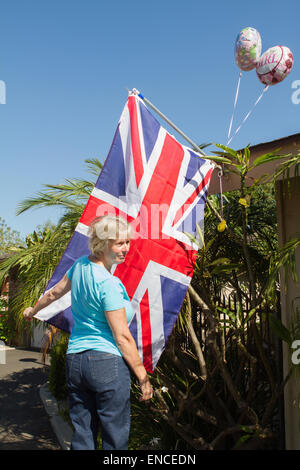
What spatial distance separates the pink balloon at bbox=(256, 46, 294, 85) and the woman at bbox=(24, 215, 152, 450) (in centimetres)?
288

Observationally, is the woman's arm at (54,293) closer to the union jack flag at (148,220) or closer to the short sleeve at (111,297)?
the union jack flag at (148,220)

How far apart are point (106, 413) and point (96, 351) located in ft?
1.06

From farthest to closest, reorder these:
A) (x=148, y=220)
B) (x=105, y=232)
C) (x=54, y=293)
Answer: (x=148, y=220)
(x=54, y=293)
(x=105, y=232)

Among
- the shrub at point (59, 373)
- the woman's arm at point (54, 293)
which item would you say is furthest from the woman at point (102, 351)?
the shrub at point (59, 373)

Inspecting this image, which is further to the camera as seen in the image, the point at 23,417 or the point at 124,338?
the point at 23,417

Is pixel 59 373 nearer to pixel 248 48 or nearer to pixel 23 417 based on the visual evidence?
pixel 23 417

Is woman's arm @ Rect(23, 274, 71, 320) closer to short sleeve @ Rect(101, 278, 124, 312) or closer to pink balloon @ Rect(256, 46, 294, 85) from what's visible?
short sleeve @ Rect(101, 278, 124, 312)

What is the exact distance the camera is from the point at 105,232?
2.26m

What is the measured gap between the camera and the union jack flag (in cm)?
301

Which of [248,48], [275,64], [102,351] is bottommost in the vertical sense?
[102,351]

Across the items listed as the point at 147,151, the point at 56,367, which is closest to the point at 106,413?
the point at 147,151

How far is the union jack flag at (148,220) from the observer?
3014 millimetres

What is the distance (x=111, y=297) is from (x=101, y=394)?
1.66 ft

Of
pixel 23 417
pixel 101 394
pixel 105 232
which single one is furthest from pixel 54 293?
pixel 23 417
